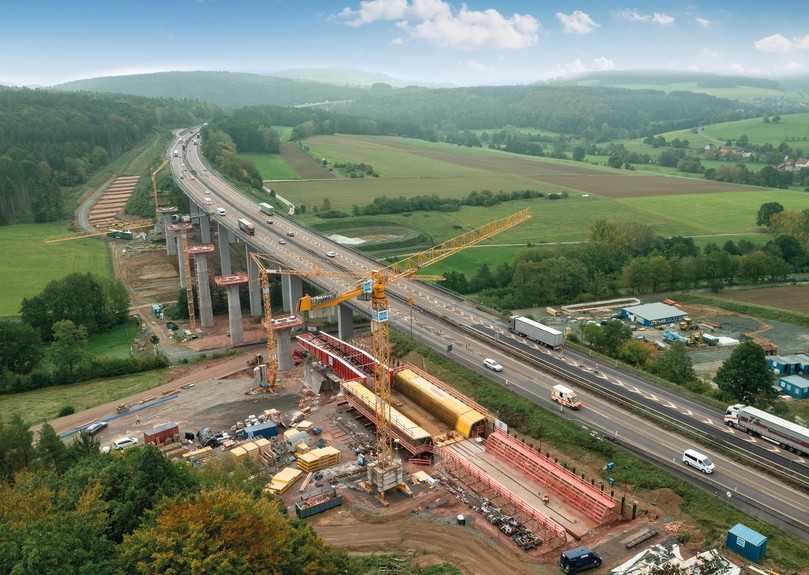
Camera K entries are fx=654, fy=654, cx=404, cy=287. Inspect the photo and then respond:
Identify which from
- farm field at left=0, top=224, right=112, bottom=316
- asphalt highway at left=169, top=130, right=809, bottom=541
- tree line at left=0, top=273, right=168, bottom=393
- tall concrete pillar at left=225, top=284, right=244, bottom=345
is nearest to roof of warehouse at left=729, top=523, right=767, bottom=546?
asphalt highway at left=169, top=130, right=809, bottom=541

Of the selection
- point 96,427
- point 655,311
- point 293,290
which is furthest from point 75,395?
point 655,311

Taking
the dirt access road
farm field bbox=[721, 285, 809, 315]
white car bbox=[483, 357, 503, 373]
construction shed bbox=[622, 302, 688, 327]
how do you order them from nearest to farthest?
the dirt access road → white car bbox=[483, 357, 503, 373] → construction shed bbox=[622, 302, 688, 327] → farm field bbox=[721, 285, 809, 315]

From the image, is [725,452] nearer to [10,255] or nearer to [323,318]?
[323,318]

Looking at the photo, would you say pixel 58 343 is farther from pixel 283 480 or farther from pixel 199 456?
pixel 283 480

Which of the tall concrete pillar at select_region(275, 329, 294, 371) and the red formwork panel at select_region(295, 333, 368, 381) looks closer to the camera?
the red formwork panel at select_region(295, 333, 368, 381)

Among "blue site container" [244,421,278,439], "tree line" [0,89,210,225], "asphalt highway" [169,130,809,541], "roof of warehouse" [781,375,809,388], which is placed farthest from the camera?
"tree line" [0,89,210,225]

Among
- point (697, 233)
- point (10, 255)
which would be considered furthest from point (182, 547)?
point (697, 233)

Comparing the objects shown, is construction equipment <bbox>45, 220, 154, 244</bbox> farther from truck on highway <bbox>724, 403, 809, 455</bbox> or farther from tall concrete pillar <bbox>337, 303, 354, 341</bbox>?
truck on highway <bbox>724, 403, 809, 455</bbox>
